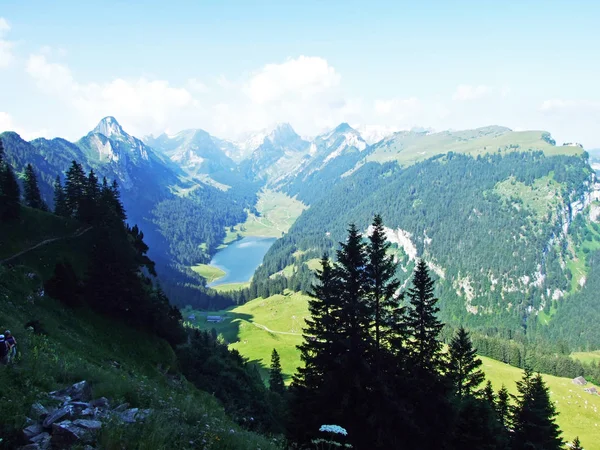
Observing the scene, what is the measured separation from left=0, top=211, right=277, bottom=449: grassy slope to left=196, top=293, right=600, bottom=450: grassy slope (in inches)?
1968

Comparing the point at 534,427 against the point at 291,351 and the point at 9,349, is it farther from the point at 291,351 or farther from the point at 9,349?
the point at 291,351

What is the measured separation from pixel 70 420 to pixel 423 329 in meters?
25.9

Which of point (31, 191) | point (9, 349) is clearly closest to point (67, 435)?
point (9, 349)

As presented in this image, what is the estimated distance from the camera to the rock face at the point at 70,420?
8469mm

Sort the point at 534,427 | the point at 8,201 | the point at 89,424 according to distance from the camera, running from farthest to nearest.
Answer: the point at 8,201
the point at 534,427
the point at 89,424

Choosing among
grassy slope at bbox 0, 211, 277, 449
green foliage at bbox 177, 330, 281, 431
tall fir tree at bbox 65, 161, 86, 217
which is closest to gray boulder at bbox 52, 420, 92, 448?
grassy slope at bbox 0, 211, 277, 449

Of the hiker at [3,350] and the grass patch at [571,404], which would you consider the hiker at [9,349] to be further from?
the grass patch at [571,404]

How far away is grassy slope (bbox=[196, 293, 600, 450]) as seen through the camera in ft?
306

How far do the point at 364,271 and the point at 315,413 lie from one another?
30.2 ft

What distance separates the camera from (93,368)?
1714 centimetres

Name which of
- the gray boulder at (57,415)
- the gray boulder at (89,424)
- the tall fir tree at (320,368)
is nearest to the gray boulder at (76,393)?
the gray boulder at (57,415)

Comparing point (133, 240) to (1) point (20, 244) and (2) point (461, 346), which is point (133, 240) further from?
(2) point (461, 346)

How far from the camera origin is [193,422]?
1155 cm

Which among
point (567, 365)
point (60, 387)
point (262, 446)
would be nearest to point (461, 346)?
point (262, 446)
